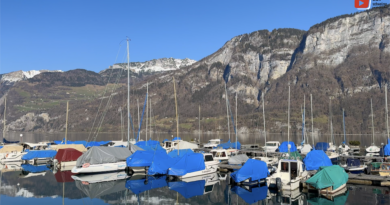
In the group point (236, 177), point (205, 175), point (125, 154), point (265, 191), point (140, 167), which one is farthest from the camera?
point (125, 154)

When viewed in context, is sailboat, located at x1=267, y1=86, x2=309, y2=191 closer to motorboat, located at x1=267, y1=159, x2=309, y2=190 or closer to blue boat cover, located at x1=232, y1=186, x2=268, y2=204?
motorboat, located at x1=267, y1=159, x2=309, y2=190

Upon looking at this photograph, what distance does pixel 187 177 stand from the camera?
3934 cm

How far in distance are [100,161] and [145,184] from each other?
1049 centimetres

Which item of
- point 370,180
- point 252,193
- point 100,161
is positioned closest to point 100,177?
point 100,161

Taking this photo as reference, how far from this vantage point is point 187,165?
39688 mm

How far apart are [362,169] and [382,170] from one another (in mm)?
3244

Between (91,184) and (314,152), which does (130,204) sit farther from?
(314,152)

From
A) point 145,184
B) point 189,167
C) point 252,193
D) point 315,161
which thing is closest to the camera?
point 252,193

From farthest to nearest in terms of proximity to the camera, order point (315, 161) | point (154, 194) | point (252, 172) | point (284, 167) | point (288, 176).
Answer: point (315, 161) → point (252, 172) → point (284, 167) → point (288, 176) → point (154, 194)

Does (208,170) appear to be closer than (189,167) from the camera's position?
No

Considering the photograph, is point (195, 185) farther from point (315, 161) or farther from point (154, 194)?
point (315, 161)

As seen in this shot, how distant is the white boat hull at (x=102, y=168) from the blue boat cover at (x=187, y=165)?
32.0 ft

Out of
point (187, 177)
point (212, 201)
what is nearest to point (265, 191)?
point (212, 201)

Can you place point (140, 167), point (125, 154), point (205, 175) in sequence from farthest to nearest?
1. point (125, 154)
2. point (140, 167)
3. point (205, 175)
